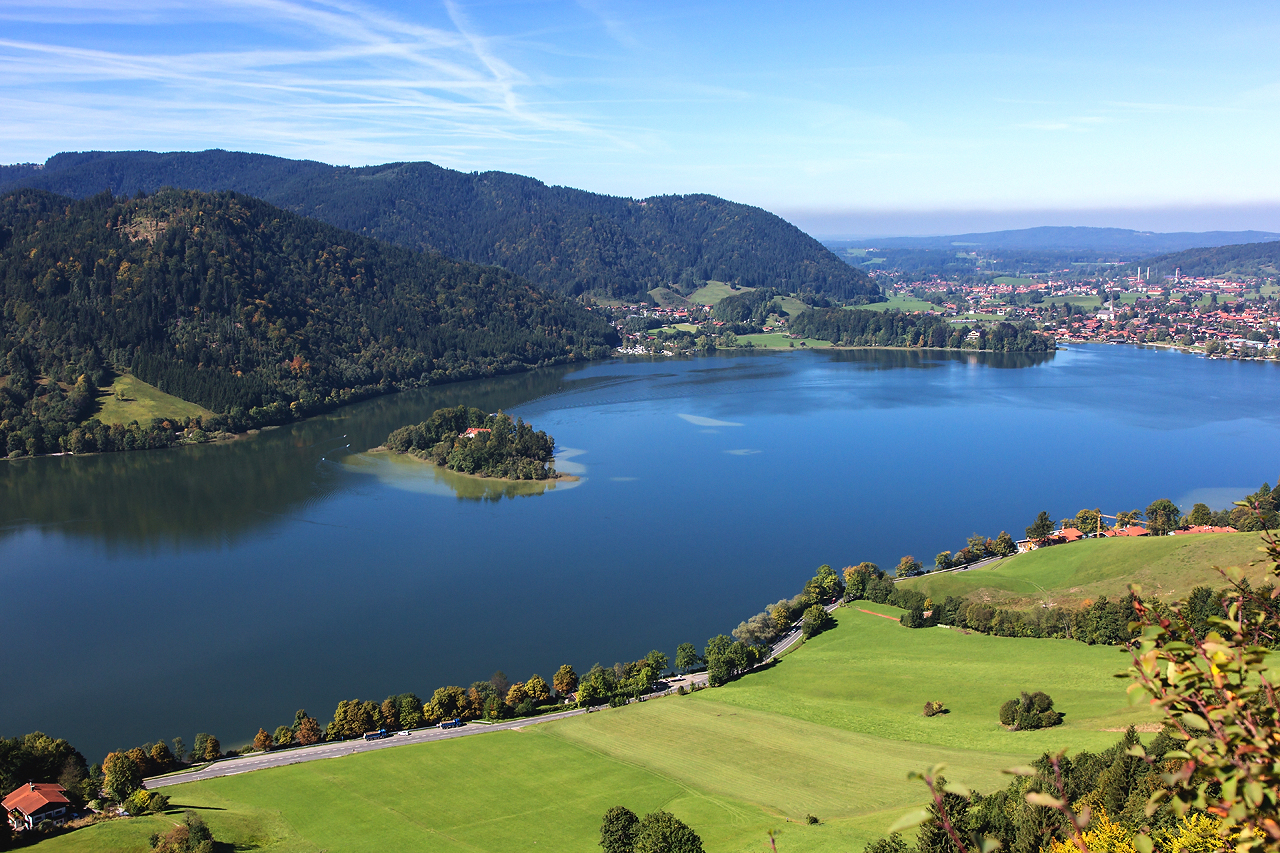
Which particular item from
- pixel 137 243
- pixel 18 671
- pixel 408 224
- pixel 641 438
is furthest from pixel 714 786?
pixel 408 224

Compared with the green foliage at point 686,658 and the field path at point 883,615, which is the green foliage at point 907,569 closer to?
the field path at point 883,615

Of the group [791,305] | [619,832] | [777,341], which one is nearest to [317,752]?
[619,832]

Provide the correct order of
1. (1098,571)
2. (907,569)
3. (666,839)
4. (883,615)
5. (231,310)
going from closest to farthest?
(666,839) → (883,615) → (1098,571) → (907,569) → (231,310)

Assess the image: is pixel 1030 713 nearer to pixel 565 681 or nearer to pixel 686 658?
pixel 686 658

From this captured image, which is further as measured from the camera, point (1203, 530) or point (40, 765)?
point (1203, 530)

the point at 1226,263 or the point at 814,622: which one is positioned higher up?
the point at 1226,263

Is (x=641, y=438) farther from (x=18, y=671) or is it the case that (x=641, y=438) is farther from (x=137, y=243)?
(x=137, y=243)
